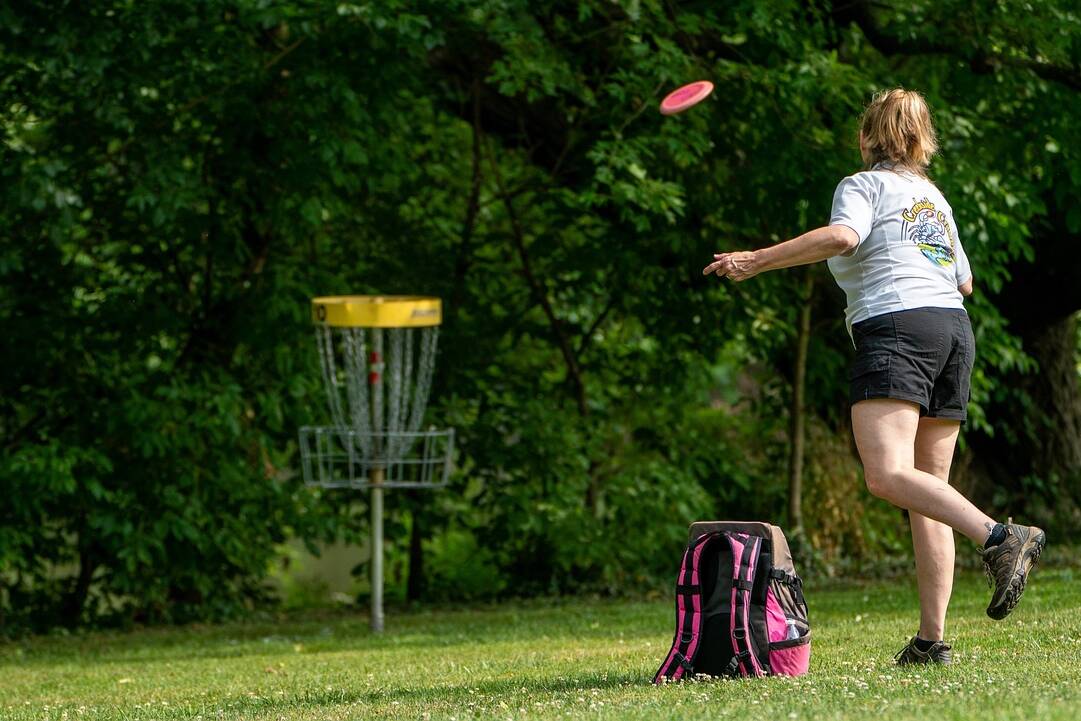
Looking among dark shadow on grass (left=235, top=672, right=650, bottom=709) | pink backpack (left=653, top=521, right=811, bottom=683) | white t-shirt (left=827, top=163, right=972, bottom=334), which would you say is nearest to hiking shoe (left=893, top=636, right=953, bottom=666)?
pink backpack (left=653, top=521, right=811, bottom=683)

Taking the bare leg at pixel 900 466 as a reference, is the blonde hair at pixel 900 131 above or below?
above

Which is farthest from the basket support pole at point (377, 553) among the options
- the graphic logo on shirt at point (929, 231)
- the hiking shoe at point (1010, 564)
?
the hiking shoe at point (1010, 564)

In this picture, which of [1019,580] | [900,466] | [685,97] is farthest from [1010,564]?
[685,97]

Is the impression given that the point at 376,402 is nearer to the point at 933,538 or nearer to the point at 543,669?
the point at 543,669

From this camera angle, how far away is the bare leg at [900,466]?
4.59 m

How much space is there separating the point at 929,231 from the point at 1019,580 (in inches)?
46.7

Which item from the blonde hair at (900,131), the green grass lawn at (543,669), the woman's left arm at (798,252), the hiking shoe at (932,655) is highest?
the blonde hair at (900,131)

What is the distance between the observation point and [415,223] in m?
12.0

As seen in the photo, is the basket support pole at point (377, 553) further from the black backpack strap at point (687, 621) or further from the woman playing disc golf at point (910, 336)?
the woman playing disc golf at point (910, 336)

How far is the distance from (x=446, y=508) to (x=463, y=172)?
2891 millimetres

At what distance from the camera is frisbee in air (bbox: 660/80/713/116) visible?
8281 millimetres

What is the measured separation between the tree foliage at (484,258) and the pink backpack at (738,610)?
171 inches

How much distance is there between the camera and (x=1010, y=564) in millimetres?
4500

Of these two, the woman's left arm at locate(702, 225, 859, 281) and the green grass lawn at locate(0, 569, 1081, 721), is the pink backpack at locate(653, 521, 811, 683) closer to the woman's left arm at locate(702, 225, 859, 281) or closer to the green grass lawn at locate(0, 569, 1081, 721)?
the green grass lawn at locate(0, 569, 1081, 721)
